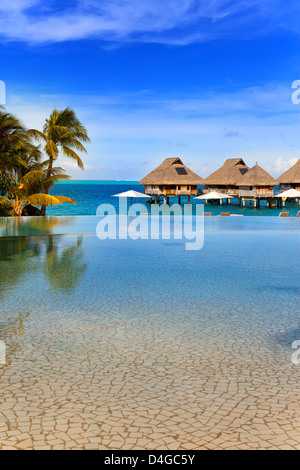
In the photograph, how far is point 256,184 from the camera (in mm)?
44812

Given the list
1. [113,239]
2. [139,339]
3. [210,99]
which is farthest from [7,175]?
[210,99]

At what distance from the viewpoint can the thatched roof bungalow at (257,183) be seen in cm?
4509

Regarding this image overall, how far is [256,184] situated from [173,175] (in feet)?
28.7

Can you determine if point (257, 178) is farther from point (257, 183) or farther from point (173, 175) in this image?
point (173, 175)

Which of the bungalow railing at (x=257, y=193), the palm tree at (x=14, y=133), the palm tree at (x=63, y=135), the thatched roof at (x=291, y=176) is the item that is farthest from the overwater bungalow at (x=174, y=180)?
the palm tree at (x=14, y=133)

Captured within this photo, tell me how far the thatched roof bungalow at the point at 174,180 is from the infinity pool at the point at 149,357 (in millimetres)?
37584

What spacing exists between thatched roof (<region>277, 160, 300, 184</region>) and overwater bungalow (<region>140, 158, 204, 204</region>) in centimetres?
852

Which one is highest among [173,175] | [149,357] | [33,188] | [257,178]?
[173,175]

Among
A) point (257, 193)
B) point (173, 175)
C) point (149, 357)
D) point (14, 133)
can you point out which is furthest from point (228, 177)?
point (149, 357)

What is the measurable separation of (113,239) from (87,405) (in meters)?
10.7

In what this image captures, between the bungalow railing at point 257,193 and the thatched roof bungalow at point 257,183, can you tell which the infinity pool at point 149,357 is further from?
the bungalow railing at point 257,193

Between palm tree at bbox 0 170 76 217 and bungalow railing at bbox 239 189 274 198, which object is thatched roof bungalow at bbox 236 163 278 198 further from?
palm tree at bbox 0 170 76 217

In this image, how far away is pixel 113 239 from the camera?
13.7m

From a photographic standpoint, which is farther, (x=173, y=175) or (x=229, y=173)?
(x=229, y=173)
